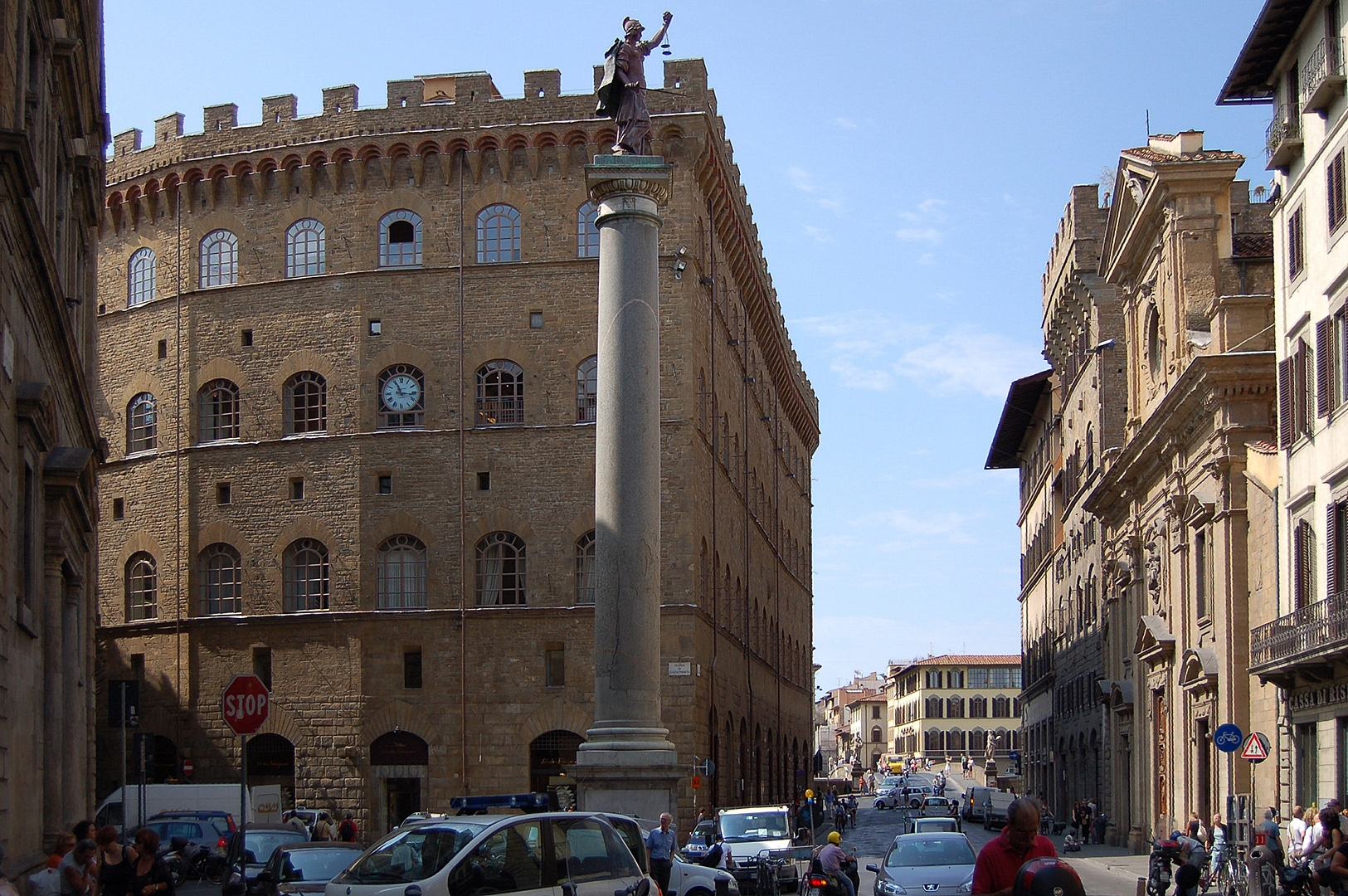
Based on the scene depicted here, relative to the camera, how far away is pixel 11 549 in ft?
59.8

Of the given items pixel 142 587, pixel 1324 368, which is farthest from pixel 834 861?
pixel 142 587

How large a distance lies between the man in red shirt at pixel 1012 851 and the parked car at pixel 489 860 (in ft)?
19.5

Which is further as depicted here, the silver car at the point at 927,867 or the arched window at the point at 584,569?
the arched window at the point at 584,569

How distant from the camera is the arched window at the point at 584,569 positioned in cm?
4259

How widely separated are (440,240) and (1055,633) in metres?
37.3

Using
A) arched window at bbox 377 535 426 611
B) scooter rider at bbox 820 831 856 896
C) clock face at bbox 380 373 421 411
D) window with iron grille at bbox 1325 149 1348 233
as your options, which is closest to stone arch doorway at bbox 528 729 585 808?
arched window at bbox 377 535 426 611

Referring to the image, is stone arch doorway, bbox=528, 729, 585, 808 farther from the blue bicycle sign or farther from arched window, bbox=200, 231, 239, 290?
the blue bicycle sign

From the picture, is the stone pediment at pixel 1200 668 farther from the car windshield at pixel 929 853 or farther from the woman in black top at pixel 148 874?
the woman in black top at pixel 148 874

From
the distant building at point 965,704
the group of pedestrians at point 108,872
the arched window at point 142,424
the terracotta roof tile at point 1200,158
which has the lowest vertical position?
the distant building at point 965,704

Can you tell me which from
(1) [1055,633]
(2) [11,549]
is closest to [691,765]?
(2) [11,549]

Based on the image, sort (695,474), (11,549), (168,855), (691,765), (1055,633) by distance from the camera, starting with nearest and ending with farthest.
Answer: (11,549) → (168,855) → (691,765) → (695,474) → (1055,633)

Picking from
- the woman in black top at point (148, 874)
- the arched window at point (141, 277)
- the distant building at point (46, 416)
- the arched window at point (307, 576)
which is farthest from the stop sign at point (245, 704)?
the arched window at point (141, 277)

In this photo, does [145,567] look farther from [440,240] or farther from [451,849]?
[451,849]

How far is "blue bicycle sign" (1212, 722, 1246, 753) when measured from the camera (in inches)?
1037
